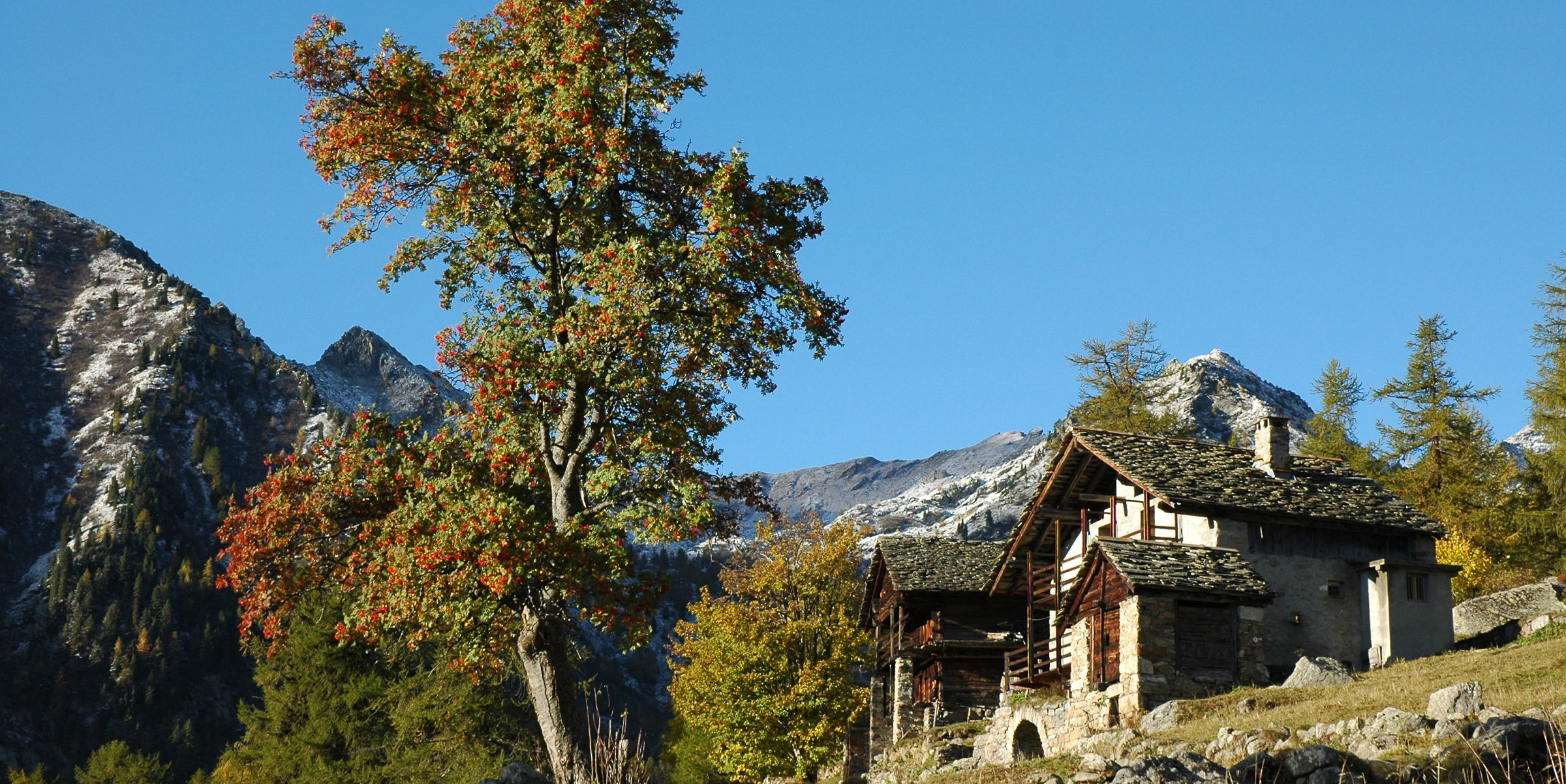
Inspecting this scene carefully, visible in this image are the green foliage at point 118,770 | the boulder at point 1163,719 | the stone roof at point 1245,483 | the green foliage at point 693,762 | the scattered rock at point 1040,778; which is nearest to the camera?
the scattered rock at point 1040,778

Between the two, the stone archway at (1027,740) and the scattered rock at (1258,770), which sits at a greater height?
the scattered rock at (1258,770)

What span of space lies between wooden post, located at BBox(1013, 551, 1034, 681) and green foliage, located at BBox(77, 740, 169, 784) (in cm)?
5370

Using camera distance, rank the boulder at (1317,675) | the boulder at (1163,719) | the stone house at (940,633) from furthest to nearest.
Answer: the stone house at (940,633) → the boulder at (1317,675) → the boulder at (1163,719)

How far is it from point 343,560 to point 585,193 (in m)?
6.34

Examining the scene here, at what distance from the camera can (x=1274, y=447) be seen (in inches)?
1364

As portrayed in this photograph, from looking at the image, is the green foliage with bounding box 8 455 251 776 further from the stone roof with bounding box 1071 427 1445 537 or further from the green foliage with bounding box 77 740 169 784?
the stone roof with bounding box 1071 427 1445 537

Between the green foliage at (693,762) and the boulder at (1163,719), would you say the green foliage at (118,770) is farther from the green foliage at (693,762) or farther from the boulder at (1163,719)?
the boulder at (1163,719)

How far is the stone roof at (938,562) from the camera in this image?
140 ft

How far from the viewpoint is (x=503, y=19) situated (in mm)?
18812

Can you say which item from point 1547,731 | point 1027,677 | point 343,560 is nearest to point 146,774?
point 1027,677

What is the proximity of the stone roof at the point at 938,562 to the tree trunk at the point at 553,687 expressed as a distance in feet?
82.5

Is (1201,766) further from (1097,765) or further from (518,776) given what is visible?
(518,776)

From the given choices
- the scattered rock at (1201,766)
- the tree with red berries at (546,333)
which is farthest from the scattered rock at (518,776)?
the scattered rock at (1201,766)

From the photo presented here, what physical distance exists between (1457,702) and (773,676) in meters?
32.5
